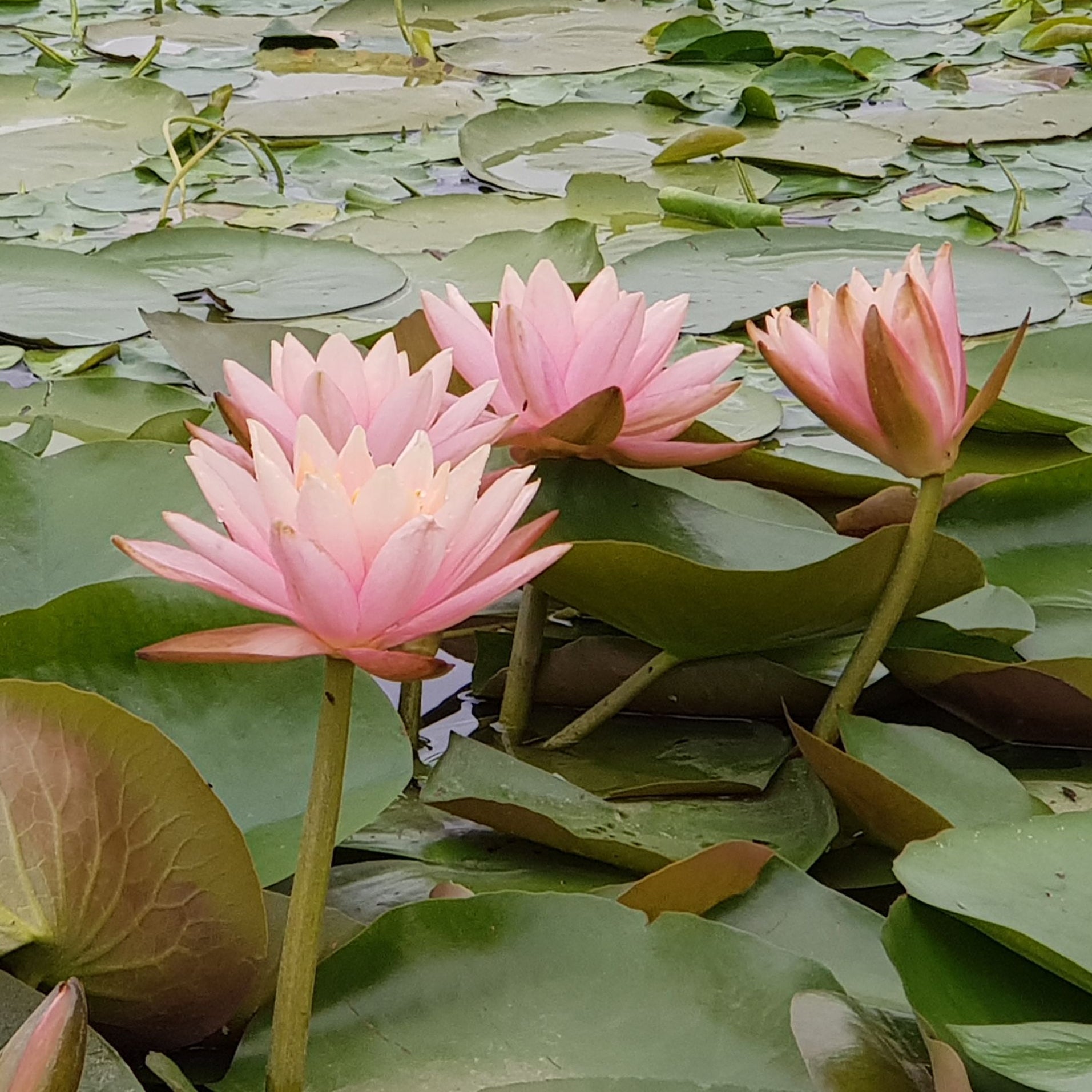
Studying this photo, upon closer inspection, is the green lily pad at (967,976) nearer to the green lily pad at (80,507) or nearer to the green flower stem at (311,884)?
the green flower stem at (311,884)

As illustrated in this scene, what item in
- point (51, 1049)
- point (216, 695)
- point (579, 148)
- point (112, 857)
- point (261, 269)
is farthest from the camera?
point (579, 148)

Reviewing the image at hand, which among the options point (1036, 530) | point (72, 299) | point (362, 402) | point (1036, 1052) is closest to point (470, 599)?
point (362, 402)

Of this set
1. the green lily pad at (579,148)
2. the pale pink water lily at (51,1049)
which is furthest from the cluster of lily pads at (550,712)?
the green lily pad at (579,148)

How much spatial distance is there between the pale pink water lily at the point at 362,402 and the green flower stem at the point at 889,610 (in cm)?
25

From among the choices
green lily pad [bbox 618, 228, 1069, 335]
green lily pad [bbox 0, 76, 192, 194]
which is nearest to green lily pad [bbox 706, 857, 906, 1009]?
green lily pad [bbox 618, 228, 1069, 335]

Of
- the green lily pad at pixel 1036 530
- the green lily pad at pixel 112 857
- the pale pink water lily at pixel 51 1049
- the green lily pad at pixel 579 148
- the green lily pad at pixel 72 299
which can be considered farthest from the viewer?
the green lily pad at pixel 579 148

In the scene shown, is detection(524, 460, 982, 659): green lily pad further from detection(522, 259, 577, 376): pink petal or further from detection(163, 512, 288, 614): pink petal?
detection(163, 512, 288, 614): pink petal

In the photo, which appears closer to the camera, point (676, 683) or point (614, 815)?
point (614, 815)

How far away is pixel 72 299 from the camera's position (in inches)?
57.8

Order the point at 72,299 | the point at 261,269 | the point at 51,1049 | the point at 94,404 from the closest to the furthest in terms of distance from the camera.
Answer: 1. the point at 51,1049
2. the point at 94,404
3. the point at 72,299
4. the point at 261,269

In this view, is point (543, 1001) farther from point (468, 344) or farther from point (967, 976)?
point (468, 344)

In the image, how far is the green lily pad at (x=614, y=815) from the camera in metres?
0.66

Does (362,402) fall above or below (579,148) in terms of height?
above

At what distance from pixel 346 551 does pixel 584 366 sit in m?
0.27
